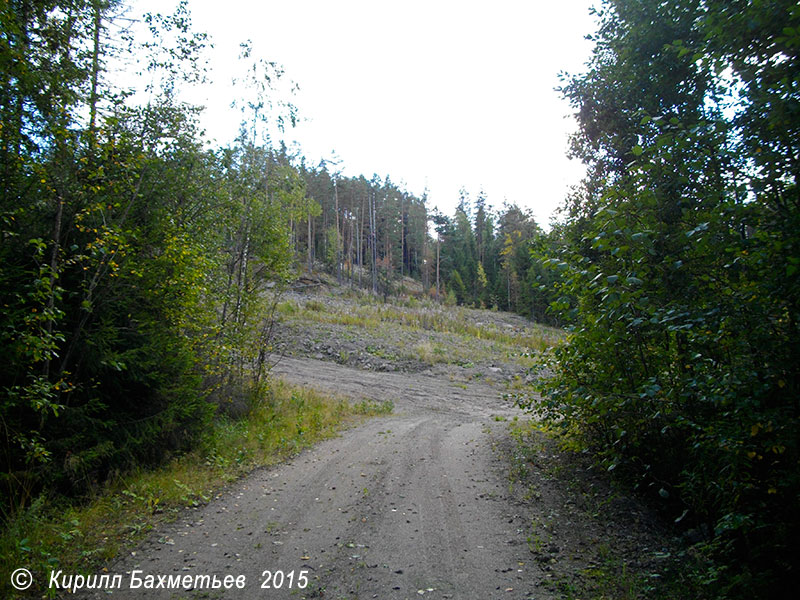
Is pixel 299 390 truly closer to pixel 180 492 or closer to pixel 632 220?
pixel 180 492

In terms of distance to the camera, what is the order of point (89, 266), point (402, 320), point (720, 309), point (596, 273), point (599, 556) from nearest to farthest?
point (720, 309), point (599, 556), point (596, 273), point (89, 266), point (402, 320)

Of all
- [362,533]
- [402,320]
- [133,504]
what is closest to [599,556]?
[362,533]

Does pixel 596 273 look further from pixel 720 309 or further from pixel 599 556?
pixel 599 556

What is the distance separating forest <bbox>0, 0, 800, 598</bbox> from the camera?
2.96 metres

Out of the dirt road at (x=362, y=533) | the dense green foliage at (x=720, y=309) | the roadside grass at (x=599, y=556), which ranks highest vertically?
the dense green foliage at (x=720, y=309)

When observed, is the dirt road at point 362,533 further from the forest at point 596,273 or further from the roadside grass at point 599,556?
the forest at point 596,273

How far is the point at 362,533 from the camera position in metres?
4.71

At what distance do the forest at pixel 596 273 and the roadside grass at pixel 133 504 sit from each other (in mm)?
294

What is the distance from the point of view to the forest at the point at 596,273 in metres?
2.96

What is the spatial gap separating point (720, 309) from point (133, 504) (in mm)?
6342

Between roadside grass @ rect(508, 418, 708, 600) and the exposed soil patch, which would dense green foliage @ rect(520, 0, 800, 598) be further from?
the exposed soil patch

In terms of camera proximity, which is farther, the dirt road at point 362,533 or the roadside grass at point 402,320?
the roadside grass at point 402,320

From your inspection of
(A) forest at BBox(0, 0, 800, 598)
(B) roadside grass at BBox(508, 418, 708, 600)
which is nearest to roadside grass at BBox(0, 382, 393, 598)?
(A) forest at BBox(0, 0, 800, 598)

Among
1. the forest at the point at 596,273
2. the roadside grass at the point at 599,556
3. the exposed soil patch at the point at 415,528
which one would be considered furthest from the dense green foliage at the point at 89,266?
the roadside grass at the point at 599,556
